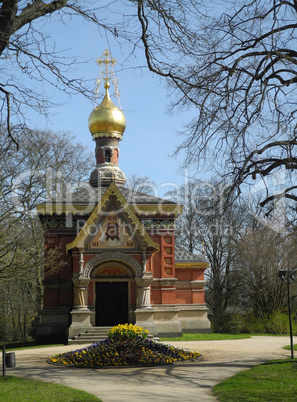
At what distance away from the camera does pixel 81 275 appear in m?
21.3

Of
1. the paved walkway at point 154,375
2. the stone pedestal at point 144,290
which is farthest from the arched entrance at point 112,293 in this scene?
the paved walkway at point 154,375

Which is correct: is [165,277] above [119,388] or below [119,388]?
above

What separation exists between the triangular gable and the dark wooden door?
6.06 ft

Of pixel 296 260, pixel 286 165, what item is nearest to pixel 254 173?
pixel 286 165

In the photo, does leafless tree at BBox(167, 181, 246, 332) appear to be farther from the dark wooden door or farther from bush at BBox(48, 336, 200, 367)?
bush at BBox(48, 336, 200, 367)

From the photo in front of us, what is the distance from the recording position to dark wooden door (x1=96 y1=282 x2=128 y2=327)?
22078 mm

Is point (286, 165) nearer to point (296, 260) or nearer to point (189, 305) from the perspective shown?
point (189, 305)

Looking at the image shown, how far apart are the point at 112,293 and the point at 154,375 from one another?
1031cm

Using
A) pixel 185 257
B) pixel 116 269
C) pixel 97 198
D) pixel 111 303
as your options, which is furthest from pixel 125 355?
pixel 185 257

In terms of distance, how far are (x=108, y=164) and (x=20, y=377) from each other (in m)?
17.4

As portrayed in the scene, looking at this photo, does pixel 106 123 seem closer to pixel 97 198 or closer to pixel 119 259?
pixel 97 198

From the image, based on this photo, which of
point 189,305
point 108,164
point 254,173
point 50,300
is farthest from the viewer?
point 108,164

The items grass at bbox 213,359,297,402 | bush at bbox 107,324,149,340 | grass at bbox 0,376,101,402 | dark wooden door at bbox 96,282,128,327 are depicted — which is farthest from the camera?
dark wooden door at bbox 96,282,128,327

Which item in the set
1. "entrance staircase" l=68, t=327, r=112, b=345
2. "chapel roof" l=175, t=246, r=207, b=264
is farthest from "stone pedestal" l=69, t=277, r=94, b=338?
"chapel roof" l=175, t=246, r=207, b=264
